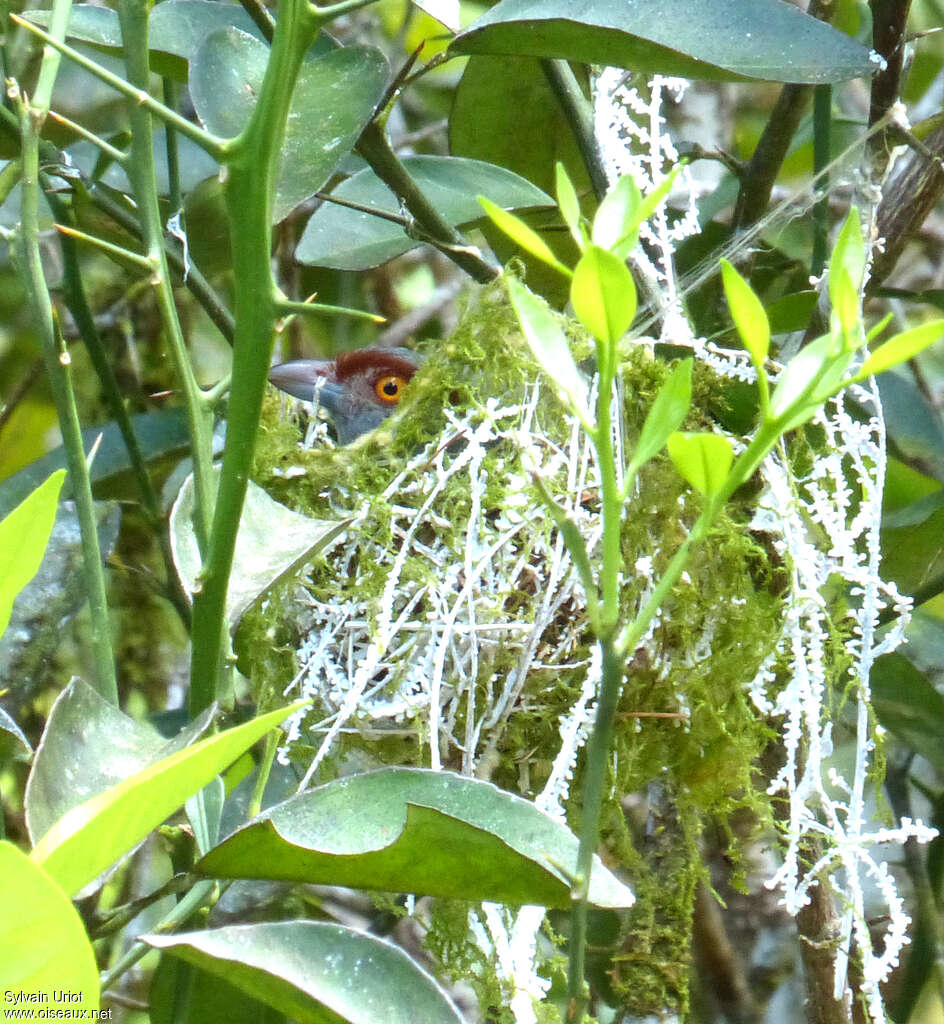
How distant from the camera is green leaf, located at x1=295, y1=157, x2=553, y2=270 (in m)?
1.81

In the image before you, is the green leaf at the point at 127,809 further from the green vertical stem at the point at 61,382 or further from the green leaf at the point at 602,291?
the green vertical stem at the point at 61,382

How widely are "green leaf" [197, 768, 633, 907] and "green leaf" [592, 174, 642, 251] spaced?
43 centimetres

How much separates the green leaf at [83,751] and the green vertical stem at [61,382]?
13 centimetres

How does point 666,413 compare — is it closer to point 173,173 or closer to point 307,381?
point 173,173

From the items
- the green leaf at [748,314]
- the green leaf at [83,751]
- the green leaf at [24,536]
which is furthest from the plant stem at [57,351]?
the green leaf at [748,314]

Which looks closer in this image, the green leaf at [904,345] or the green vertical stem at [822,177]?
Result: the green leaf at [904,345]

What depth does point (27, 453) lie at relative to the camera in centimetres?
283

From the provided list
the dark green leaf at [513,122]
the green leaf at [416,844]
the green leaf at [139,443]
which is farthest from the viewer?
the green leaf at [139,443]

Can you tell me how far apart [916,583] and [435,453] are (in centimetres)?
77

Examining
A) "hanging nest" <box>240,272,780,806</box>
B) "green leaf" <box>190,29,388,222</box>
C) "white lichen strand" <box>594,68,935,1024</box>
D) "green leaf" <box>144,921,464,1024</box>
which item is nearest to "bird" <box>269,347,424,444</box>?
"hanging nest" <box>240,272,780,806</box>

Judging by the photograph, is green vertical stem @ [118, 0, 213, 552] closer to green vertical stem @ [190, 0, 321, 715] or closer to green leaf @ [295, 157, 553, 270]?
green vertical stem @ [190, 0, 321, 715]

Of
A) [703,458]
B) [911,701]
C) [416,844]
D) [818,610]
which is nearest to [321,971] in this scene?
[416,844]

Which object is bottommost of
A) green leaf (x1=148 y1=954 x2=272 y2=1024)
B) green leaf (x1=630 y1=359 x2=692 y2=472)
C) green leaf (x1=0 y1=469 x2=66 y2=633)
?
green leaf (x1=148 y1=954 x2=272 y2=1024)

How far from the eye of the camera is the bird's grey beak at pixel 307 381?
2.21m
